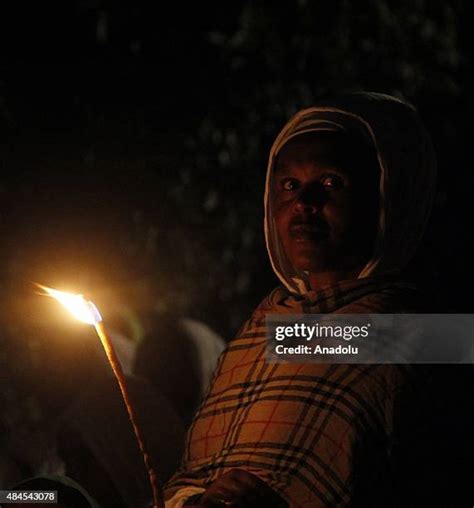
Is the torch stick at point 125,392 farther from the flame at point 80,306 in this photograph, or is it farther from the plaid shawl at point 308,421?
the plaid shawl at point 308,421

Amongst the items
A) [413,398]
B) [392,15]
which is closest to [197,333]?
[413,398]

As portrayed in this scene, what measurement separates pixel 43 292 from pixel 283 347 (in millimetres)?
663

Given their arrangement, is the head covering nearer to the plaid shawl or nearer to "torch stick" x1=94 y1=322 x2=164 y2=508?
the plaid shawl

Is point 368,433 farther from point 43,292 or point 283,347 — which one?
A: point 43,292

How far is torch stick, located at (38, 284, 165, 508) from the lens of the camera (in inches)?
107

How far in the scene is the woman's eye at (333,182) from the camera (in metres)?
3.48

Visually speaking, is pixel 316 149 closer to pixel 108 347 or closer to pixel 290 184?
pixel 290 184

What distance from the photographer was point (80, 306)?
9.56 ft

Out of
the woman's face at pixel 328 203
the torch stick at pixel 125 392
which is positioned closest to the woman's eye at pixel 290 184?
the woman's face at pixel 328 203

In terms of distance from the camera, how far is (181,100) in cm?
664

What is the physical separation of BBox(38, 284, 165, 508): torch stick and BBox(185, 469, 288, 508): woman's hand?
0.60ft

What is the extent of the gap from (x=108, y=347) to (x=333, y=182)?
1.01 metres

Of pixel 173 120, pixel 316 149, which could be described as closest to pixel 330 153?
pixel 316 149

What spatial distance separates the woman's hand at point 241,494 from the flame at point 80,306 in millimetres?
502
